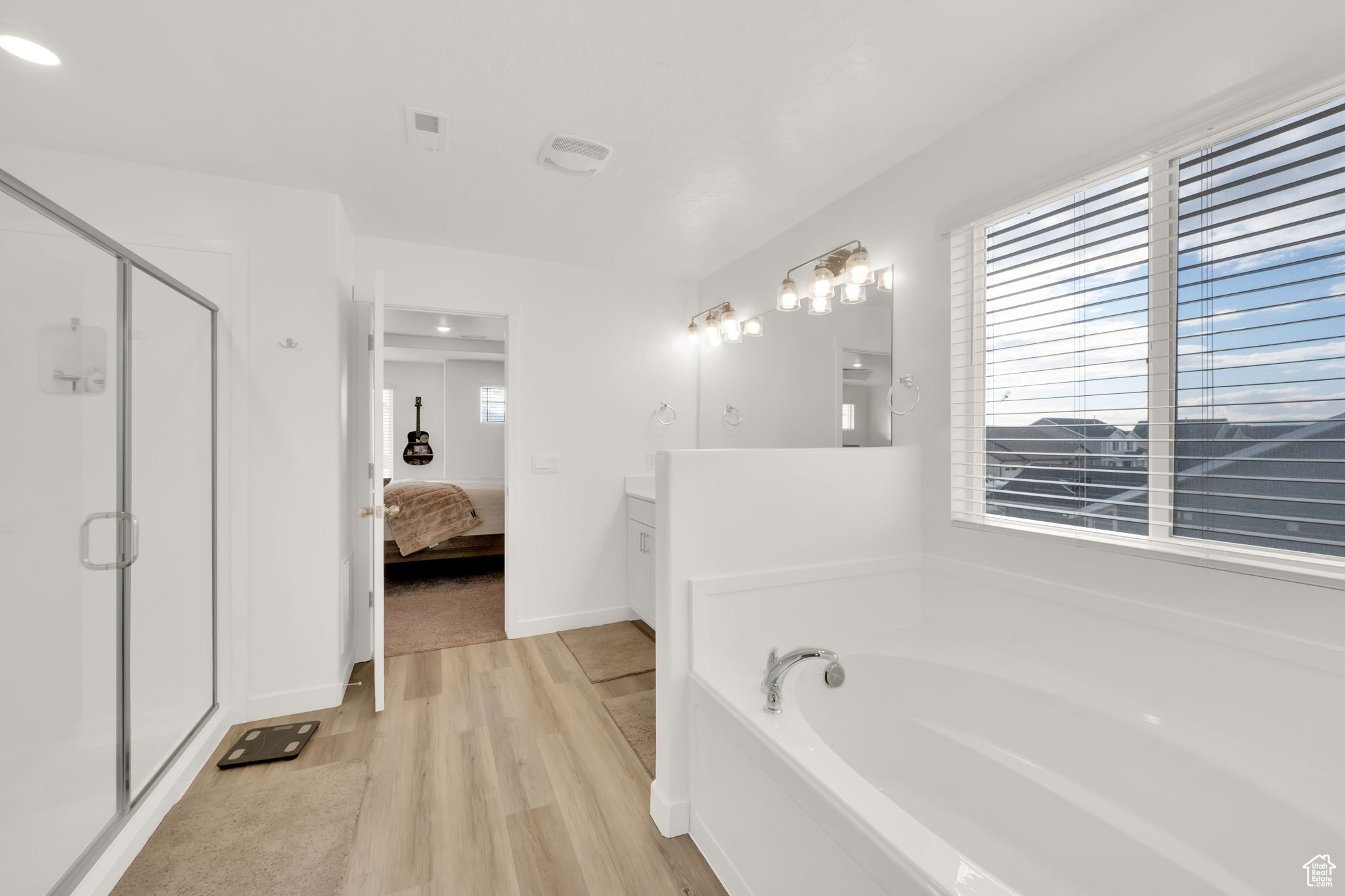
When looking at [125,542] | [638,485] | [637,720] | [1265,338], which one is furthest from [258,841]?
[1265,338]

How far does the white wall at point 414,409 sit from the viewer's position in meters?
6.57

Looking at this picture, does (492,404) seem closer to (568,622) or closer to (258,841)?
(568,622)

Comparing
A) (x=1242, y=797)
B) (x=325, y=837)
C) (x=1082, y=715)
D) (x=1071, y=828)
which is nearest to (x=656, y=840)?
(x=325, y=837)

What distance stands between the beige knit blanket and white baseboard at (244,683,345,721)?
1.93 metres

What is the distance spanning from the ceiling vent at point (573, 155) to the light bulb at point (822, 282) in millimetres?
986

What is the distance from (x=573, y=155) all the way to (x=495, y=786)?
2358mm

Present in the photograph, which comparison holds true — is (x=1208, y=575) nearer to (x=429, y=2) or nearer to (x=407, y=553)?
(x=429, y=2)

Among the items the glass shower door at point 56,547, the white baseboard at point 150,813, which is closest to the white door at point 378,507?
the white baseboard at point 150,813

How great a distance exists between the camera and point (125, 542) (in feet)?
5.27

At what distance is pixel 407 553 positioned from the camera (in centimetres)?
427

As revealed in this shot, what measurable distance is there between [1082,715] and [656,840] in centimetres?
125

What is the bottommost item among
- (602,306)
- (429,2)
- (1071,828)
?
(1071,828)

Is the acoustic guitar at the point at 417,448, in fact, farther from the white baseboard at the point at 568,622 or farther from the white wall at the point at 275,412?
the white wall at the point at 275,412

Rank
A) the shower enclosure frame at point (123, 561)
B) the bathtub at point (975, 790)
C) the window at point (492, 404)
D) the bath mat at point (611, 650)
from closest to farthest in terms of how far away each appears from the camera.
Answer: the bathtub at point (975, 790) → the shower enclosure frame at point (123, 561) → the bath mat at point (611, 650) → the window at point (492, 404)
